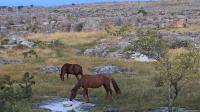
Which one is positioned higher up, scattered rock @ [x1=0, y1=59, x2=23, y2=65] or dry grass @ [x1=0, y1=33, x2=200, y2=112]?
dry grass @ [x1=0, y1=33, x2=200, y2=112]

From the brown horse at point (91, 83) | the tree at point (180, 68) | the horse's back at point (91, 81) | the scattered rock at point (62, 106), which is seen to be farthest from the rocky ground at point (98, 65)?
the tree at point (180, 68)

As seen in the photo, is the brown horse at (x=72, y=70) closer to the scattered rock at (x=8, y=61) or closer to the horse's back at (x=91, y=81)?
the horse's back at (x=91, y=81)

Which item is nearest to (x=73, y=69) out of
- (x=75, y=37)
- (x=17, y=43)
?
(x=17, y=43)

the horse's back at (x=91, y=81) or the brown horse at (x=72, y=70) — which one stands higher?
the horse's back at (x=91, y=81)

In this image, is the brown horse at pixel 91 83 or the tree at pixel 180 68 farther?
the brown horse at pixel 91 83

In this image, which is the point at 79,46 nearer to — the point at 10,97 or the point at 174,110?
the point at 174,110

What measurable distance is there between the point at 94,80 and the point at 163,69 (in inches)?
171

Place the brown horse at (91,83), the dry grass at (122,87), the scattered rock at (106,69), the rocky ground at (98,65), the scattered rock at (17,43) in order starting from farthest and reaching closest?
the scattered rock at (17,43) → the scattered rock at (106,69) → the brown horse at (91,83) → the rocky ground at (98,65) → the dry grass at (122,87)

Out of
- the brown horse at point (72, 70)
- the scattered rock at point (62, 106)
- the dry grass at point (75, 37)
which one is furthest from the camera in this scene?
the dry grass at point (75, 37)

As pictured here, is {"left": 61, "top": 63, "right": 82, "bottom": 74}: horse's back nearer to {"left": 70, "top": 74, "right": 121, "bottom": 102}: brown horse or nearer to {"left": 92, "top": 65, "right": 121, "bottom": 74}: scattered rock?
{"left": 92, "top": 65, "right": 121, "bottom": 74}: scattered rock

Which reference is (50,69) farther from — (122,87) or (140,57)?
(122,87)

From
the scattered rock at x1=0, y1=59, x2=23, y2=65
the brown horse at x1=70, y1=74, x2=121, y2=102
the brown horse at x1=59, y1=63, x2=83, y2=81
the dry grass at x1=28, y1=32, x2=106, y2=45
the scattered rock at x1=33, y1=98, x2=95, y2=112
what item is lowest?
the dry grass at x1=28, y1=32, x2=106, y2=45

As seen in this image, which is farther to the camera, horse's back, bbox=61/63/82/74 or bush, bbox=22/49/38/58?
bush, bbox=22/49/38/58

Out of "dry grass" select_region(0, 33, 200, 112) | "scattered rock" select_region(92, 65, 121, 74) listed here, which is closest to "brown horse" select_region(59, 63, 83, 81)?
"dry grass" select_region(0, 33, 200, 112)
